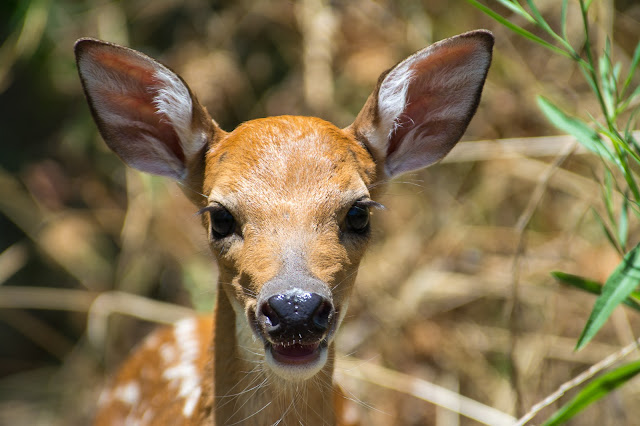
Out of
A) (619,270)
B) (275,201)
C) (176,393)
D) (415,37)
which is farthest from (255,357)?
(415,37)

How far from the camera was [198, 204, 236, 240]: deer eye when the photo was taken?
94.5 inches

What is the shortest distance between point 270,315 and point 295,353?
16 centimetres

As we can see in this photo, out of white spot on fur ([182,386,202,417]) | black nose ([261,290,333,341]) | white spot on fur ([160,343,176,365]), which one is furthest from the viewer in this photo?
white spot on fur ([160,343,176,365])

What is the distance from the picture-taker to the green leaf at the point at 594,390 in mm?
2145

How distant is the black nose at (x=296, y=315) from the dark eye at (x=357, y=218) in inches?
16.4

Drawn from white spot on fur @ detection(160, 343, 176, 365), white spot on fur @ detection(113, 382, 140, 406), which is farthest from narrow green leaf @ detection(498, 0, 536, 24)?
white spot on fur @ detection(113, 382, 140, 406)

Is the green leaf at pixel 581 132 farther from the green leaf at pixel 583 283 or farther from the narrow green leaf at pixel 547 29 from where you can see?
the green leaf at pixel 583 283

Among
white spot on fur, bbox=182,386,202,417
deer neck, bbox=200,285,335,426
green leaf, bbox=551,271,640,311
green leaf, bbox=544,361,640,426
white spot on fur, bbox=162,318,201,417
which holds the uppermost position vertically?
green leaf, bbox=551,271,640,311

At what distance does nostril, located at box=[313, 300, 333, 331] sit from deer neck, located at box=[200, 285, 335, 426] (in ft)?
1.30

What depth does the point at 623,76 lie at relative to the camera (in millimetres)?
4402

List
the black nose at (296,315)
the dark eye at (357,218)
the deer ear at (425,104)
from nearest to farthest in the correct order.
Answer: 1. the black nose at (296,315)
2. the dark eye at (357,218)
3. the deer ear at (425,104)

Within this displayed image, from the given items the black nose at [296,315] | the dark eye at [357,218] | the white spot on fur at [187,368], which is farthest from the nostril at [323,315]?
the white spot on fur at [187,368]

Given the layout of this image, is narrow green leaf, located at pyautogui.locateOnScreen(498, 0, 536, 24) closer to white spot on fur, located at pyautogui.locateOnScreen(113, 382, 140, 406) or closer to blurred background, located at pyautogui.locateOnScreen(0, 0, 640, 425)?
blurred background, located at pyautogui.locateOnScreen(0, 0, 640, 425)

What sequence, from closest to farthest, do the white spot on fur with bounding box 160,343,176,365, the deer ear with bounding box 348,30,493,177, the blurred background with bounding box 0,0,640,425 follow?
the deer ear with bounding box 348,30,493,177, the white spot on fur with bounding box 160,343,176,365, the blurred background with bounding box 0,0,640,425
